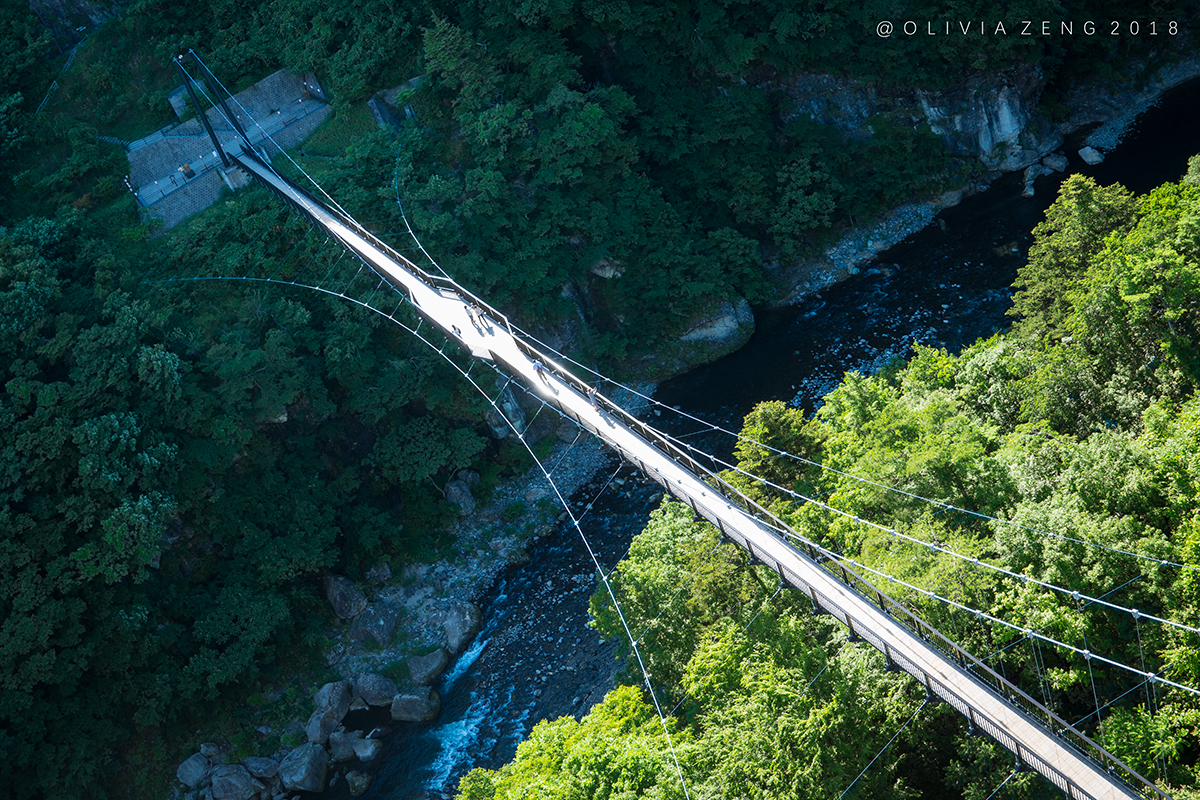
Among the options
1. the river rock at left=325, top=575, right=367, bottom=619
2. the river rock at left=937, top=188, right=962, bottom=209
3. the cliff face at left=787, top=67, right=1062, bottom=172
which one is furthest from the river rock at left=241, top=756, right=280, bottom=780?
the cliff face at left=787, top=67, right=1062, bottom=172

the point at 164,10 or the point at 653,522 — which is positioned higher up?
the point at 164,10

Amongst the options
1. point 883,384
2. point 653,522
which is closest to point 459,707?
point 653,522

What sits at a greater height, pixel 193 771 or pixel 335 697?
pixel 193 771

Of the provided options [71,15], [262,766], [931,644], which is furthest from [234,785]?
[71,15]

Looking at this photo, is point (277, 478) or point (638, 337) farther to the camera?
point (638, 337)

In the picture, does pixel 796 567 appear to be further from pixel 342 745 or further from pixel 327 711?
pixel 327 711

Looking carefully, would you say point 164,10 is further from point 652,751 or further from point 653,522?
point 652,751

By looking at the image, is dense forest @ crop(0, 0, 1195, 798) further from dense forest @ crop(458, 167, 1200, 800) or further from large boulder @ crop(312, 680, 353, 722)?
large boulder @ crop(312, 680, 353, 722)
